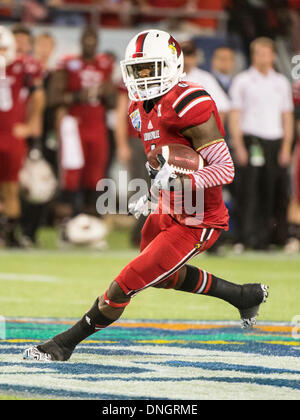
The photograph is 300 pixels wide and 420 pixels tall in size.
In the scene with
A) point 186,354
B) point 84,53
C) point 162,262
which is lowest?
point 186,354

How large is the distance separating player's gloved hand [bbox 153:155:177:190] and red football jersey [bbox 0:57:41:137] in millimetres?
6007

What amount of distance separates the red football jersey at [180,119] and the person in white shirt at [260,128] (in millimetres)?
4981

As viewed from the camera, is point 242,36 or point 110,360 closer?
point 110,360

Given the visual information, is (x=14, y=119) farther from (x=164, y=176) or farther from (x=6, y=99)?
(x=164, y=176)

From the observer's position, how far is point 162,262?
4672 millimetres

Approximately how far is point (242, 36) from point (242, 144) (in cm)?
389

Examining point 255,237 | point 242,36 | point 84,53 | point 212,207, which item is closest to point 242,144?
point 255,237

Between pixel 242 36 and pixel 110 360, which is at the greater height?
pixel 242 36

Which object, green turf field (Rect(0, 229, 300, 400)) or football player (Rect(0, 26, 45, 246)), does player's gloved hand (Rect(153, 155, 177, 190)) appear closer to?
green turf field (Rect(0, 229, 300, 400))

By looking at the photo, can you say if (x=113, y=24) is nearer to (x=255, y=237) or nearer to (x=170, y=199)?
(x=255, y=237)

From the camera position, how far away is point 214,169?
4.64m

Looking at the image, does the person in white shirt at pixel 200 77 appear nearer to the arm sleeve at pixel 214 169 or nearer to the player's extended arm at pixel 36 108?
the player's extended arm at pixel 36 108
